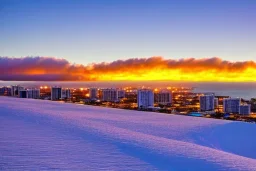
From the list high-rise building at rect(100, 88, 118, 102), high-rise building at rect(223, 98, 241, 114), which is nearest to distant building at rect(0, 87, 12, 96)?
high-rise building at rect(100, 88, 118, 102)

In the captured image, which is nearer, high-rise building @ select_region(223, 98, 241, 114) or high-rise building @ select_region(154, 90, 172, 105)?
high-rise building @ select_region(223, 98, 241, 114)

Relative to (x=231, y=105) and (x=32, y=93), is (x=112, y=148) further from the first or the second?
(x=231, y=105)

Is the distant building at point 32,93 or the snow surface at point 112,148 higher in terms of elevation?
the distant building at point 32,93

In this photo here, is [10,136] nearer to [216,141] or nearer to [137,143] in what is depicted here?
[137,143]

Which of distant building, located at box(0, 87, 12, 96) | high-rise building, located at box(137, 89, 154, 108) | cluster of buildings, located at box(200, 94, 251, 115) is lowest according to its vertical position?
cluster of buildings, located at box(200, 94, 251, 115)

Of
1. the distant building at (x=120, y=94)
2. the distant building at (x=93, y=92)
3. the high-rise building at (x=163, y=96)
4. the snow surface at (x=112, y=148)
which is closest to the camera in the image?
the snow surface at (x=112, y=148)

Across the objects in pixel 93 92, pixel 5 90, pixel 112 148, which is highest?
pixel 5 90

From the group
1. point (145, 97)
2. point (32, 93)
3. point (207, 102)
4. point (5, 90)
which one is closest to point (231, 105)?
point (207, 102)

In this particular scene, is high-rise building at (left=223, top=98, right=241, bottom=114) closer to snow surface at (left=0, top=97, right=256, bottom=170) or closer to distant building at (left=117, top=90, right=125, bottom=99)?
distant building at (left=117, top=90, right=125, bottom=99)

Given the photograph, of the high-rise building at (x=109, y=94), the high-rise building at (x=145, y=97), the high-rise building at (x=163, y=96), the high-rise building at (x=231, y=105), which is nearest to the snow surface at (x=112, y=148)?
the high-rise building at (x=231, y=105)

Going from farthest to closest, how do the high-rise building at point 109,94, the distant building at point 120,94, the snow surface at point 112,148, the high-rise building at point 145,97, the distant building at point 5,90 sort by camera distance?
the distant building at point 120,94, the high-rise building at point 109,94, the distant building at point 5,90, the high-rise building at point 145,97, the snow surface at point 112,148

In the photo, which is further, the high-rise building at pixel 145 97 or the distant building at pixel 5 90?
the distant building at pixel 5 90

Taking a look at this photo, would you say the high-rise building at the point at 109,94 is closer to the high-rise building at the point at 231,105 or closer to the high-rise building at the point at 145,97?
the high-rise building at the point at 145,97
